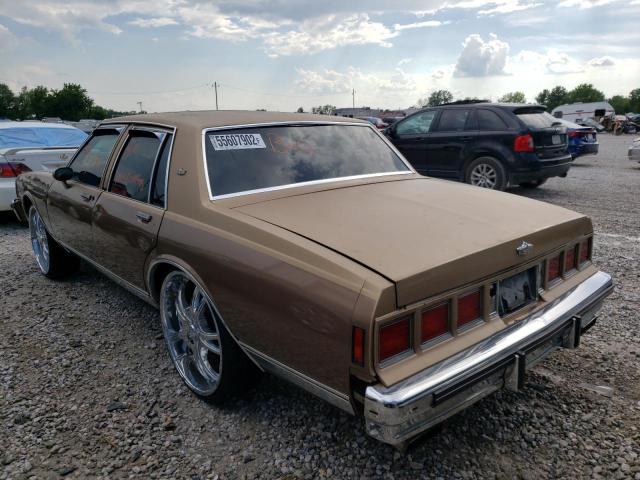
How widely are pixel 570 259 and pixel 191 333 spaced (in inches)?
85.6

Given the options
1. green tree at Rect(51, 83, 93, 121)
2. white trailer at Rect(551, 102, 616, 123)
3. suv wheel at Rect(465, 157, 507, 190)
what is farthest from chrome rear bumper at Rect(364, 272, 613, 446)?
green tree at Rect(51, 83, 93, 121)

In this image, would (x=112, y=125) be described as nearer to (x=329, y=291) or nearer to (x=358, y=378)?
(x=329, y=291)

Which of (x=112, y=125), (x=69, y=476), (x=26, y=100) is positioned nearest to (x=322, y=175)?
(x=112, y=125)

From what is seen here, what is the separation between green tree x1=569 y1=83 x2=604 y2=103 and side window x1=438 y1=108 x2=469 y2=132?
11998 cm

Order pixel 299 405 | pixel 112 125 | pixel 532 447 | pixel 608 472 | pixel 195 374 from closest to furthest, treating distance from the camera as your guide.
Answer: pixel 608 472 → pixel 532 447 → pixel 299 405 → pixel 195 374 → pixel 112 125

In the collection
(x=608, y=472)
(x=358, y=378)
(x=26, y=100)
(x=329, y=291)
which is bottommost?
(x=608, y=472)

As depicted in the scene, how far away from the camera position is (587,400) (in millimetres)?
2656

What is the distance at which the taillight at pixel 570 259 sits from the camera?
2.68 metres

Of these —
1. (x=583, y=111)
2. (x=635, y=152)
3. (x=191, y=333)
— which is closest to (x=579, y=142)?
(x=635, y=152)

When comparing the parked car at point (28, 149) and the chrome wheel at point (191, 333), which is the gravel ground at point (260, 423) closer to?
the chrome wheel at point (191, 333)

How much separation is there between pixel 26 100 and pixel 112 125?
4505 inches

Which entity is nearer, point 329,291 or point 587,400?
point 329,291

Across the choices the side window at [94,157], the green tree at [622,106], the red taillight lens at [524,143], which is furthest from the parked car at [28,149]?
the green tree at [622,106]

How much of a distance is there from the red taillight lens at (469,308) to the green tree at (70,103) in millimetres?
96987
